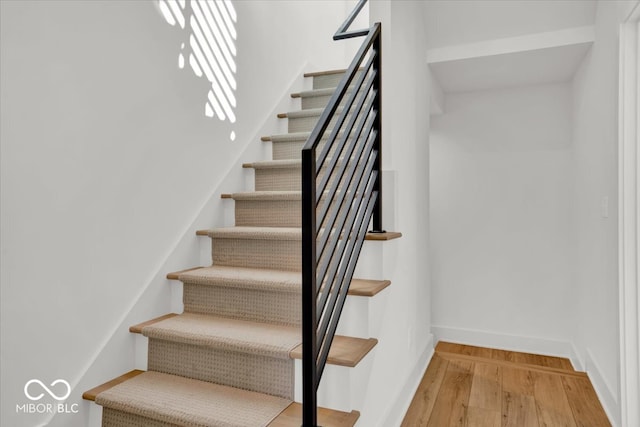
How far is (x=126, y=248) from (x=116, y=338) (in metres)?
0.38

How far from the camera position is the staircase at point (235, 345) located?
4.63 feet

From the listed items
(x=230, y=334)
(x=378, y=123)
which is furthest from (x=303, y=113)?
(x=230, y=334)

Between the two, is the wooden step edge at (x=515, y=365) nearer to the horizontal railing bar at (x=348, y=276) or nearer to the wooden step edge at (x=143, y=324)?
the horizontal railing bar at (x=348, y=276)

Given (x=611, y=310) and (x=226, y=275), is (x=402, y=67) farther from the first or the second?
(x=611, y=310)

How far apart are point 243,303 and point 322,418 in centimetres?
64

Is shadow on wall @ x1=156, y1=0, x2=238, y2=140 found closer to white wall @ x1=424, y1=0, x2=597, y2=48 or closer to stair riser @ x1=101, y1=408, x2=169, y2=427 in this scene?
white wall @ x1=424, y1=0, x2=597, y2=48

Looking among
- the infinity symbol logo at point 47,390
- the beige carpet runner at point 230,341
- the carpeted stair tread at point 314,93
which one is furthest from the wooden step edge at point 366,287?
the carpeted stair tread at point 314,93

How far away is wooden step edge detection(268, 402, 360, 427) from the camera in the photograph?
1.32 meters

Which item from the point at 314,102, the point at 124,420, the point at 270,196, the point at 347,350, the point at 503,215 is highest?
the point at 314,102

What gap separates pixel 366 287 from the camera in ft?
5.41

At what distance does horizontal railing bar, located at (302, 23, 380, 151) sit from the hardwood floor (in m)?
1.78

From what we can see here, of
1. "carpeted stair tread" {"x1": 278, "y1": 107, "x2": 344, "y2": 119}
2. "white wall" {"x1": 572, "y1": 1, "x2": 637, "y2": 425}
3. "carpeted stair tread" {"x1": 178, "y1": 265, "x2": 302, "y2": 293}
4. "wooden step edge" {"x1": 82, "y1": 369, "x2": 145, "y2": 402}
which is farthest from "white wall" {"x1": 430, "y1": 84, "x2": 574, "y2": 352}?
"wooden step edge" {"x1": 82, "y1": 369, "x2": 145, "y2": 402}

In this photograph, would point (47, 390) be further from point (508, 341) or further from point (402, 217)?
point (508, 341)

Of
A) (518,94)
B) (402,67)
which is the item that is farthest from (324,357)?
(518,94)
